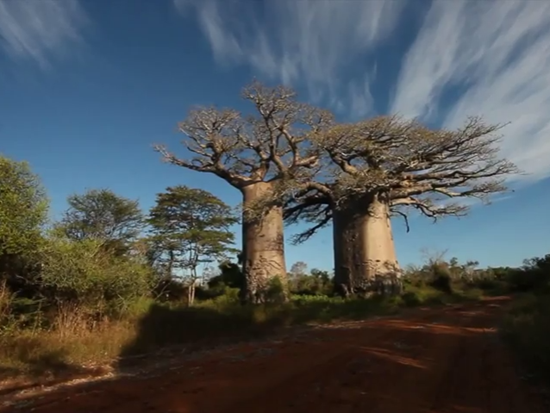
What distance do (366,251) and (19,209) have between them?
400 inches

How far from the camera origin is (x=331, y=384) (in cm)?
413

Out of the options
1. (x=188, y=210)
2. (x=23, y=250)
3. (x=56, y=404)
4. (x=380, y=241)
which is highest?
(x=188, y=210)

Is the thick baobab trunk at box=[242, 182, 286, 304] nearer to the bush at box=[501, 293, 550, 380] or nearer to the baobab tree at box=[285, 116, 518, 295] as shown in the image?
the baobab tree at box=[285, 116, 518, 295]

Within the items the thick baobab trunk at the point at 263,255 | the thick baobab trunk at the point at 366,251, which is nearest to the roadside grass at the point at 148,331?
the thick baobab trunk at the point at 366,251

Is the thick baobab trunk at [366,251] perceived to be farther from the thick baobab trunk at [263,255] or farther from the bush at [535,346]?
the bush at [535,346]

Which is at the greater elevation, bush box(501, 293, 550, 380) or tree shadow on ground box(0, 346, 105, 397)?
bush box(501, 293, 550, 380)

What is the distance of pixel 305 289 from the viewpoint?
2105 cm

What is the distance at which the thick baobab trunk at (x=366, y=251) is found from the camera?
14984mm

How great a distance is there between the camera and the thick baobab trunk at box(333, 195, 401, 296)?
14984mm

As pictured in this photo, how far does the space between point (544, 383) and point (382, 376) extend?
1.33m

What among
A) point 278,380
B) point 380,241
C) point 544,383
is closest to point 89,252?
point 278,380

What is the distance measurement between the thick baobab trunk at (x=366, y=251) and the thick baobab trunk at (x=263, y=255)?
2033mm

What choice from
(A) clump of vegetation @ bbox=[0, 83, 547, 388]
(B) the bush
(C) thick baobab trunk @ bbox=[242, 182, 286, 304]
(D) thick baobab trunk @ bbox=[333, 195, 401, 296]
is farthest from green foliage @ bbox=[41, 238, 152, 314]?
(D) thick baobab trunk @ bbox=[333, 195, 401, 296]

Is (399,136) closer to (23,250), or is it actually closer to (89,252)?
(89,252)
